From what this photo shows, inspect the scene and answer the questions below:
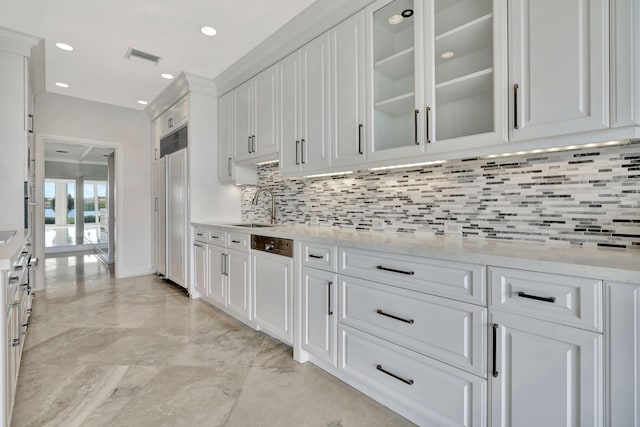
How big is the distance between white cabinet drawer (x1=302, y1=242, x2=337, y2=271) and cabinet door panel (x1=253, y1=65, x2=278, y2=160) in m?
1.23

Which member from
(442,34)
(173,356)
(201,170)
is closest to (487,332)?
(442,34)

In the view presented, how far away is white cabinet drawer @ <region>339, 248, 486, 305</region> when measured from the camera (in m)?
1.30

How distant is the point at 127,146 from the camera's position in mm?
4812

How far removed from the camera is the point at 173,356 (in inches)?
90.4

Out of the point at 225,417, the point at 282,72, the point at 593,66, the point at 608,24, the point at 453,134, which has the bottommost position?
the point at 225,417

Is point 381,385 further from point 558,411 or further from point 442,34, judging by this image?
point 442,34

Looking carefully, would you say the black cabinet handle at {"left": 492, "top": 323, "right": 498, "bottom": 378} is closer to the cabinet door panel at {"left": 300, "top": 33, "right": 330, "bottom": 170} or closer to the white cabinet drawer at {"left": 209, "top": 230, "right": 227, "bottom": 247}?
the cabinet door panel at {"left": 300, "top": 33, "right": 330, "bottom": 170}

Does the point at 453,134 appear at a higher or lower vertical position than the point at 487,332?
higher

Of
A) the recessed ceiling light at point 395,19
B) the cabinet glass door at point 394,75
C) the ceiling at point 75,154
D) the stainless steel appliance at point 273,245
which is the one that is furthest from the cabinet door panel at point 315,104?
the ceiling at point 75,154

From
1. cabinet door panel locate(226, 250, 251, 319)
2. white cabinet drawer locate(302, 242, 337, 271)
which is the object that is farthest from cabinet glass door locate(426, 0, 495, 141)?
cabinet door panel locate(226, 250, 251, 319)

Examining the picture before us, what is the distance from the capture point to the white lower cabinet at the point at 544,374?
3.38 ft

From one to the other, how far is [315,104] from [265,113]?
0.78 metres

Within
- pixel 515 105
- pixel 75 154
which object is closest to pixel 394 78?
pixel 515 105

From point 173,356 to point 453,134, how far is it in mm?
2470
